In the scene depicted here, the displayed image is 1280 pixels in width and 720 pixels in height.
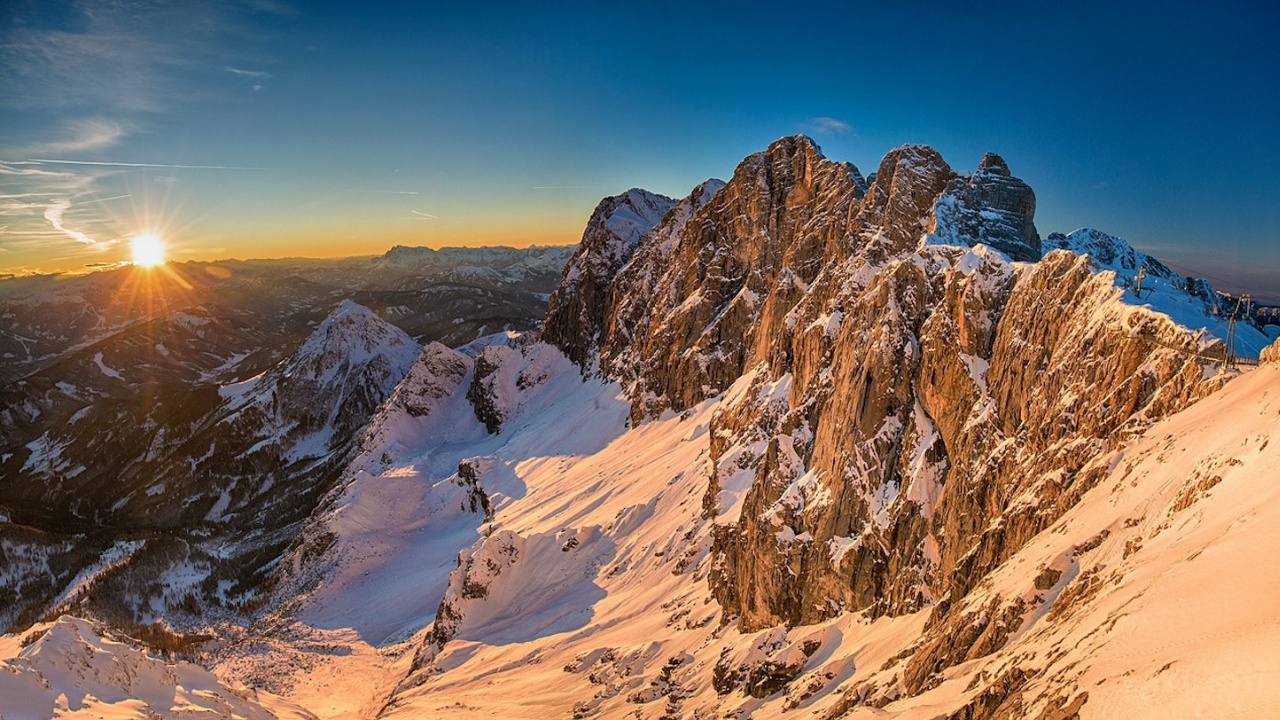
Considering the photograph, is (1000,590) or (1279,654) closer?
(1279,654)

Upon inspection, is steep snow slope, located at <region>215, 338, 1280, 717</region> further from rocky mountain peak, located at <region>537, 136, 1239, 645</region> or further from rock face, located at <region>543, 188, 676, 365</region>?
rock face, located at <region>543, 188, 676, 365</region>

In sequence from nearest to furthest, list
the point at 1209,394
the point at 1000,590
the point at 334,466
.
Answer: the point at 1209,394
the point at 1000,590
the point at 334,466

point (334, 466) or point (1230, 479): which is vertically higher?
point (1230, 479)

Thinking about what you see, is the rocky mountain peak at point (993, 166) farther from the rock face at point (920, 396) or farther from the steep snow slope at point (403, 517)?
the steep snow slope at point (403, 517)

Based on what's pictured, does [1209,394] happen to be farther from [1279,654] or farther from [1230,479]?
[1279,654]

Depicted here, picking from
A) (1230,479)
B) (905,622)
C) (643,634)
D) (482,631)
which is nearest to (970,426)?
(905,622)

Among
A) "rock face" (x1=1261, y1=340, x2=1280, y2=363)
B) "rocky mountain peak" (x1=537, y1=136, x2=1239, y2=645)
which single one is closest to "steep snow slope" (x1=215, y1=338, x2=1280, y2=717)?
"rock face" (x1=1261, y1=340, x2=1280, y2=363)

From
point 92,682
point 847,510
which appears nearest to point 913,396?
point 847,510
